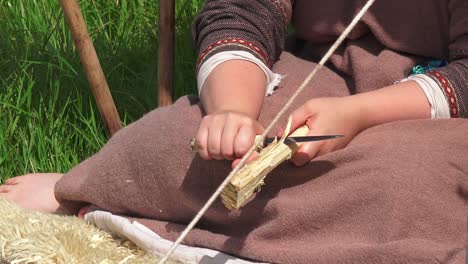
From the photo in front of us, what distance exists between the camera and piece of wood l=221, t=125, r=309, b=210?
4.81 feet

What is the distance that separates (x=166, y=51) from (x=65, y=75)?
0.36 m

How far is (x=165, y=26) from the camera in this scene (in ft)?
7.14

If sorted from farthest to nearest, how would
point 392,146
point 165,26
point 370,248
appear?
point 165,26
point 392,146
point 370,248

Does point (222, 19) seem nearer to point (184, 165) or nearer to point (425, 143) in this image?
point (184, 165)

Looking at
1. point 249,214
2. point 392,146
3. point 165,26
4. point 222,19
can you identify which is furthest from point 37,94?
point 392,146

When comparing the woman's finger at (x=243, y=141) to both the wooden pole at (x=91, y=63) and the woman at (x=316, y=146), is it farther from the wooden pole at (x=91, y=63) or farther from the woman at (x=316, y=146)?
the wooden pole at (x=91, y=63)

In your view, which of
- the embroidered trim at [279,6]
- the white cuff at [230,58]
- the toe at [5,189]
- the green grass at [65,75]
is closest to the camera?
the white cuff at [230,58]

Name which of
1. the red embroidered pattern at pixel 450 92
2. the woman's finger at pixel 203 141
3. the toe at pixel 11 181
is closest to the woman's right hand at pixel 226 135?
the woman's finger at pixel 203 141

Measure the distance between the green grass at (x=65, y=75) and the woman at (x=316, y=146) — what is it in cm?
18

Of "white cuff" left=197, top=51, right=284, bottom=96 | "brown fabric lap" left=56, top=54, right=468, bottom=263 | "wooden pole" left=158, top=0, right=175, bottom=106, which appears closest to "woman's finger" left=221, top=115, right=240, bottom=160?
"brown fabric lap" left=56, top=54, right=468, bottom=263

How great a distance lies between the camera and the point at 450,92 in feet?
5.90

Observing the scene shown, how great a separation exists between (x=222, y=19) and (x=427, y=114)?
1.46 ft

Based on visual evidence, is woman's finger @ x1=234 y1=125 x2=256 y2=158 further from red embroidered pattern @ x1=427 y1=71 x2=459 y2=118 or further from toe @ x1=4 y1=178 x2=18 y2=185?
toe @ x1=4 y1=178 x2=18 y2=185

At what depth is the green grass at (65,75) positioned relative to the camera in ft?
7.64
